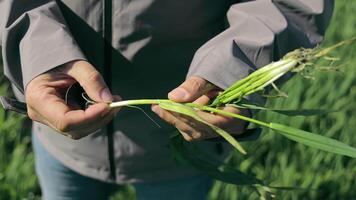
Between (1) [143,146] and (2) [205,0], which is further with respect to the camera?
(1) [143,146]

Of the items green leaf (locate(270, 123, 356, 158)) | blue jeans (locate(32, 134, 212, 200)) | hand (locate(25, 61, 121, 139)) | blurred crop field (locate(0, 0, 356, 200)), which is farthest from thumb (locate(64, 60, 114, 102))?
blurred crop field (locate(0, 0, 356, 200))

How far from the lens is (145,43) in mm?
1109

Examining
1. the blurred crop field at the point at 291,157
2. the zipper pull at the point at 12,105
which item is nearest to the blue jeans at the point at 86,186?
the zipper pull at the point at 12,105

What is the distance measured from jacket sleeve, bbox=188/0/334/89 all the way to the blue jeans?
0.32 metres

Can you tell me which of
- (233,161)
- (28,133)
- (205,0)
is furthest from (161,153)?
(28,133)

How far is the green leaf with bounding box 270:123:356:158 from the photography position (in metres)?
0.95

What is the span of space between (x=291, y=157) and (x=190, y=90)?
3.54 ft

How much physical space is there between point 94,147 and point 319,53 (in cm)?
47

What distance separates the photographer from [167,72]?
116 cm

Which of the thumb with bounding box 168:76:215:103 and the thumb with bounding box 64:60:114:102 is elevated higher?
the thumb with bounding box 64:60:114:102

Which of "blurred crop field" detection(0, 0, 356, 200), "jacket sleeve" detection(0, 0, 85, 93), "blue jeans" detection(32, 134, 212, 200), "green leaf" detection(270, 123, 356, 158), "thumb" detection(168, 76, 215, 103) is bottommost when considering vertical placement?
"blurred crop field" detection(0, 0, 356, 200)

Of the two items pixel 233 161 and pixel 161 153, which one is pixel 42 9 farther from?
pixel 233 161

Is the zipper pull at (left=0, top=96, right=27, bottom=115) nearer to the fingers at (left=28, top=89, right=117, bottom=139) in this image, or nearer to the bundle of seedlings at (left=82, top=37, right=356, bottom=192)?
the fingers at (left=28, top=89, right=117, bottom=139)

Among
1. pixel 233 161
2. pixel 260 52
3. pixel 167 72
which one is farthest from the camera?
pixel 233 161
